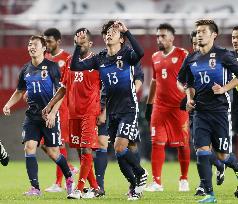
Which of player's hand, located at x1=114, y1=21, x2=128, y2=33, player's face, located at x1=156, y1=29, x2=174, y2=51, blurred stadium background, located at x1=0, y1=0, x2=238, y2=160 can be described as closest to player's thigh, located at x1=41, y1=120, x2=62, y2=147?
player's hand, located at x1=114, y1=21, x2=128, y2=33

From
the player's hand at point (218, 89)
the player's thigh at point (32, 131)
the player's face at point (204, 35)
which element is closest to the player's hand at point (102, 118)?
the player's thigh at point (32, 131)

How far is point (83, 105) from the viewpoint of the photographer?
1459 cm

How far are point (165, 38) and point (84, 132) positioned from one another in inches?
110

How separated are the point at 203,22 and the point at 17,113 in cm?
1375

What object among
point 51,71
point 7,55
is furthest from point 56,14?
point 51,71

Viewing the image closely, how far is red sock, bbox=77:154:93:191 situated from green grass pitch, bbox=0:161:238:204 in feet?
1.05

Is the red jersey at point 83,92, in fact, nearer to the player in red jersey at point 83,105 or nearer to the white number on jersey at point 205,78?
the player in red jersey at point 83,105

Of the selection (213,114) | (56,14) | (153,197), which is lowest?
(153,197)

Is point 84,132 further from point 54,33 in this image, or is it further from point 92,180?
point 54,33

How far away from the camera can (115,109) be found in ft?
44.4

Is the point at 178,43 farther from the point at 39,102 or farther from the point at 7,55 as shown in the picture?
the point at 39,102

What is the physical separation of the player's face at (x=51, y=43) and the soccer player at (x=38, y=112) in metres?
1.62

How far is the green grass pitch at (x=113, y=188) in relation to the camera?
13500 mm

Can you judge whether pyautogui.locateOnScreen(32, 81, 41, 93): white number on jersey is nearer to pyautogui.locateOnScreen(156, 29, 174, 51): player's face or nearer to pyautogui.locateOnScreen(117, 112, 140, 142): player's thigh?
pyautogui.locateOnScreen(117, 112, 140, 142): player's thigh
